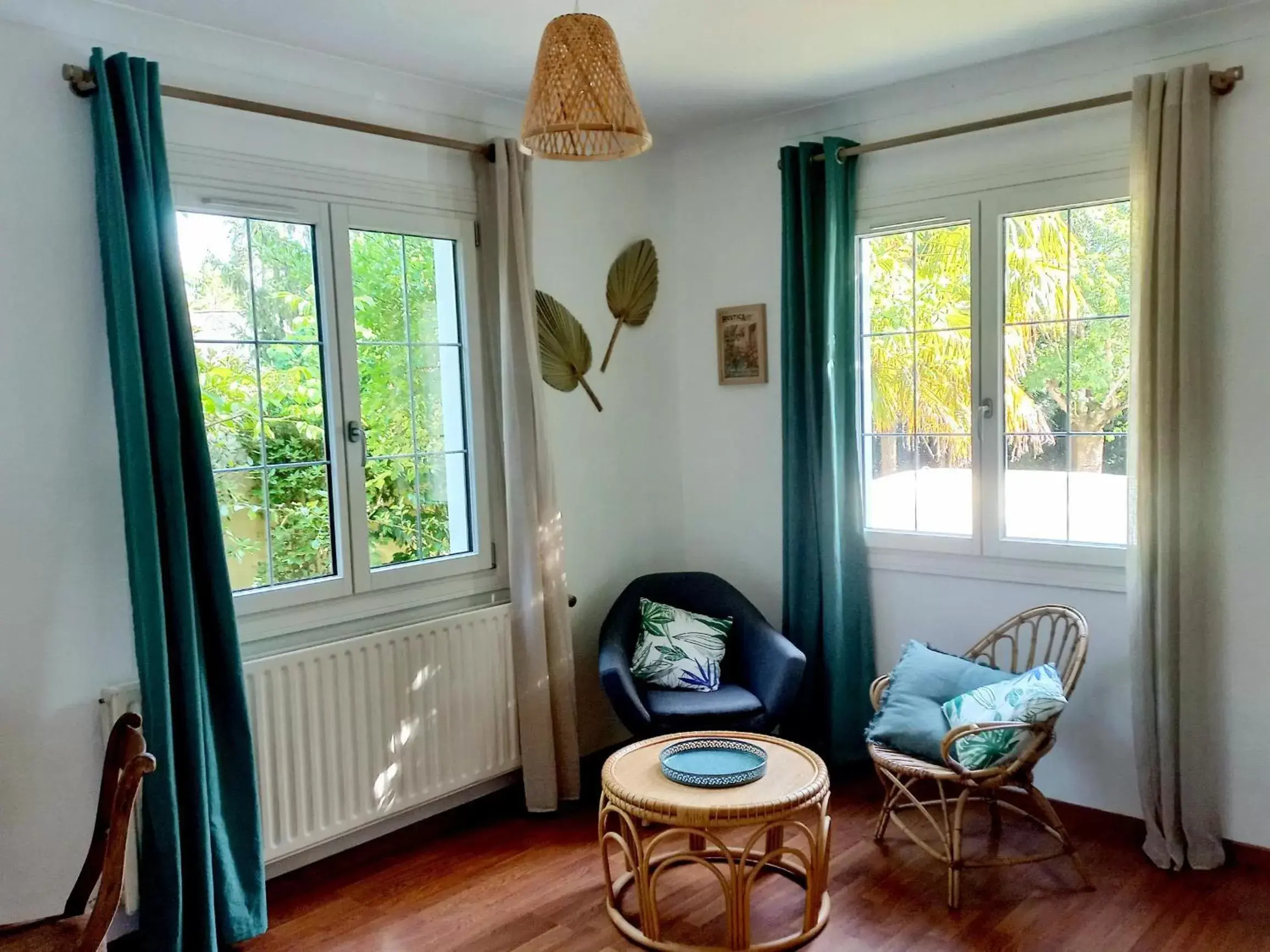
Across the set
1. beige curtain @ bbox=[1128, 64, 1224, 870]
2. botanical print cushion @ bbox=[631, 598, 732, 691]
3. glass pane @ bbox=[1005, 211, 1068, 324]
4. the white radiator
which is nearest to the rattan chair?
beige curtain @ bbox=[1128, 64, 1224, 870]

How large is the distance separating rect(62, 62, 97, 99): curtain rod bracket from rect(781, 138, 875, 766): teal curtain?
7.67 ft

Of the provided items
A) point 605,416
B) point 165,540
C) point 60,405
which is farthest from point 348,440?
point 605,416

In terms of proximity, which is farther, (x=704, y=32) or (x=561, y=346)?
(x=561, y=346)

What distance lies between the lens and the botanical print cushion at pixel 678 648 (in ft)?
12.2

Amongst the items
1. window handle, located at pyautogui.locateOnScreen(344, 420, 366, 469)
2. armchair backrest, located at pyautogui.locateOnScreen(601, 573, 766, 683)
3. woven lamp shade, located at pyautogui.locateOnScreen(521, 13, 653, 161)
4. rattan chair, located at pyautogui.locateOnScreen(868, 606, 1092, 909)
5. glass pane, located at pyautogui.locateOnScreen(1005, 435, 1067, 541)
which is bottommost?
rattan chair, located at pyautogui.locateOnScreen(868, 606, 1092, 909)

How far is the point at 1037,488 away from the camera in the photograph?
357 centimetres

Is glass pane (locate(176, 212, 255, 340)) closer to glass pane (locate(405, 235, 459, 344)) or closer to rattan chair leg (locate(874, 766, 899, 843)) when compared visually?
glass pane (locate(405, 235, 459, 344))

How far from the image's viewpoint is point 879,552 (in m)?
3.95

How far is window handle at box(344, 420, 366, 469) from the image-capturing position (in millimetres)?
3312

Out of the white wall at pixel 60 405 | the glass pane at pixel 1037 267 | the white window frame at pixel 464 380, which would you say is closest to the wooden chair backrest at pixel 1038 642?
the glass pane at pixel 1037 267

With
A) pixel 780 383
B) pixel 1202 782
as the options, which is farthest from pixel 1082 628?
pixel 780 383

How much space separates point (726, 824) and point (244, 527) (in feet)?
5.46

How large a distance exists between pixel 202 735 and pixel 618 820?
1367 mm

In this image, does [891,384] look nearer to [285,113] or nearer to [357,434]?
[357,434]
